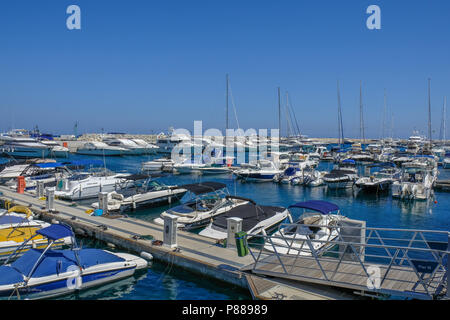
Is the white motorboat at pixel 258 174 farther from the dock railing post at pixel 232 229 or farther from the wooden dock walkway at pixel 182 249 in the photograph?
the dock railing post at pixel 232 229

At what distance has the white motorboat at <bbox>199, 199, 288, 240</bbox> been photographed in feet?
62.8

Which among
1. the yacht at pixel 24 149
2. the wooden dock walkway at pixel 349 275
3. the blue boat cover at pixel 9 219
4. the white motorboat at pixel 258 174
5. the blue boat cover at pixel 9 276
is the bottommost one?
the white motorboat at pixel 258 174

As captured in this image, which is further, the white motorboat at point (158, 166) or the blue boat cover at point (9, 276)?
the white motorboat at point (158, 166)

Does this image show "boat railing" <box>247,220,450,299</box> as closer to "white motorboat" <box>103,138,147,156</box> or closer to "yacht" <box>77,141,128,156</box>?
"yacht" <box>77,141,128,156</box>

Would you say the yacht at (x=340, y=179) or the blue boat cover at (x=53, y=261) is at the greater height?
the blue boat cover at (x=53, y=261)

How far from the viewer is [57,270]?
12.8m

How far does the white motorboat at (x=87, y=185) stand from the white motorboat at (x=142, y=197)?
182 centimetres

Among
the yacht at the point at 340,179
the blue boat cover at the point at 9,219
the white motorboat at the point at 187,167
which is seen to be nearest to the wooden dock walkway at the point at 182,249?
the blue boat cover at the point at 9,219

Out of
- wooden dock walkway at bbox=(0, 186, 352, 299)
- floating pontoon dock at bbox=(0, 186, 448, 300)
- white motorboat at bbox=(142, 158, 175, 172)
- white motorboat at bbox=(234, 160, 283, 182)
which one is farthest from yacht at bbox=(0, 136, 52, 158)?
floating pontoon dock at bbox=(0, 186, 448, 300)

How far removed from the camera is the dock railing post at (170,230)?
617 inches

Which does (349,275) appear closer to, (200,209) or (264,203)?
(200,209)

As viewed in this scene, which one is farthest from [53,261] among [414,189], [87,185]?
[414,189]

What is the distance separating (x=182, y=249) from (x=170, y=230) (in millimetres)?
959
